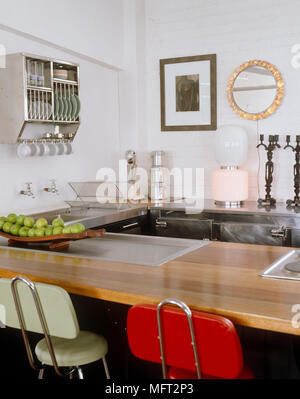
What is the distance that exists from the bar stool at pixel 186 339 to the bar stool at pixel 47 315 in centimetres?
27

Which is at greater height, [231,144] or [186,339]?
[231,144]

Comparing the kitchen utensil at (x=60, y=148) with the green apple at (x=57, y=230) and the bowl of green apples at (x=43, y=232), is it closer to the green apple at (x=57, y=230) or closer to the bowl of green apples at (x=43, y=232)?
the bowl of green apples at (x=43, y=232)

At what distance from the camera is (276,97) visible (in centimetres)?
432

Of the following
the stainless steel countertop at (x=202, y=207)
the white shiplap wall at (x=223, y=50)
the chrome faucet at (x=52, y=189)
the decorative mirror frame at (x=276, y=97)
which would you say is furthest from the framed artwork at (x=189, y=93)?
the chrome faucet at (x=52, y=189)

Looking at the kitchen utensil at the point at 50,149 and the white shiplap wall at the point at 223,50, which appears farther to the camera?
the white shiplap wall at the point at 223,50

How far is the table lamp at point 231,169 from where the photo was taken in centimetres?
419

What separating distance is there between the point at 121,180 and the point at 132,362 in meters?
2.85

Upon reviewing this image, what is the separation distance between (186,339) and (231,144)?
2.91 metres

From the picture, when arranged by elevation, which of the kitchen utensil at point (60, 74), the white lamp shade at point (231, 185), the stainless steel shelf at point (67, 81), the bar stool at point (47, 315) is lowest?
the bar stool at point (47, 315)

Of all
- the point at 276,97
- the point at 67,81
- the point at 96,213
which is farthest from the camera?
the point at 276,97

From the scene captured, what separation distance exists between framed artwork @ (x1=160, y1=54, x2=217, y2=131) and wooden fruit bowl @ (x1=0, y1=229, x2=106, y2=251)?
249 cm

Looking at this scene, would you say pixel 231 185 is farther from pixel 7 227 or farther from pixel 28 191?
pixel 7 227

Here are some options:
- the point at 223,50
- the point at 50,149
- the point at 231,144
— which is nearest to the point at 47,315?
the point at 50,149

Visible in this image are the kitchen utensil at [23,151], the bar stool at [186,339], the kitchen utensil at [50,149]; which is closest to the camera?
the bar stool at [186,339]
